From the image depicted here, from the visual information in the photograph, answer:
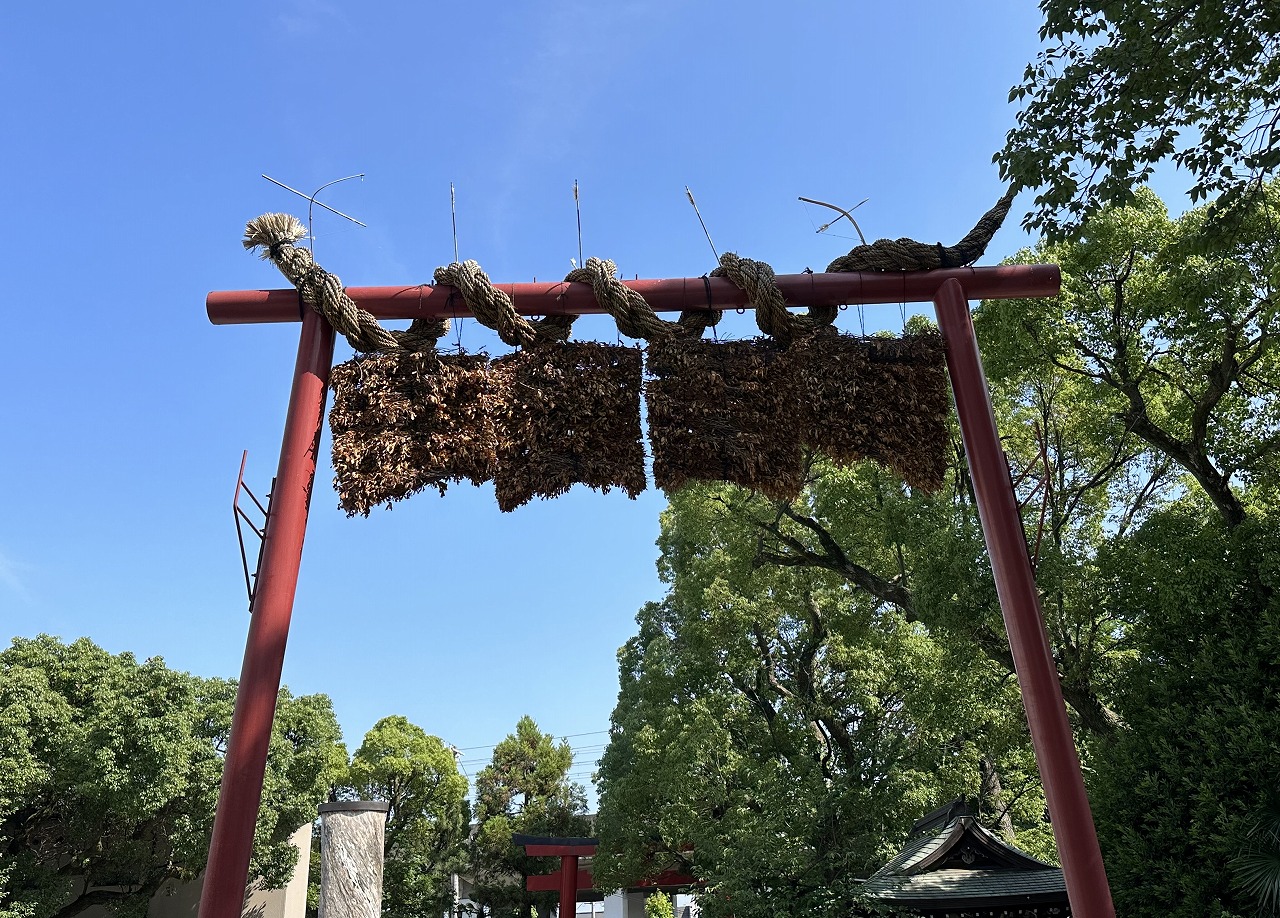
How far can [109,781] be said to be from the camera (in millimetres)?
14359

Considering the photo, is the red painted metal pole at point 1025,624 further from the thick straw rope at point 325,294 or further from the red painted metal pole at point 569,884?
the red painted metal pole at point 569,884

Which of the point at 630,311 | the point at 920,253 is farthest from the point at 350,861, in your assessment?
the point at 920,253

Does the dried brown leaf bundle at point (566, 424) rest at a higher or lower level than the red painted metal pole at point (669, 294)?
lower

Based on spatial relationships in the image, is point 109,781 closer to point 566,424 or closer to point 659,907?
point 659,907

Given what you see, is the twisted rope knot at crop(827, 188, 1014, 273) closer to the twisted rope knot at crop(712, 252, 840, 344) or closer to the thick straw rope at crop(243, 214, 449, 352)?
the twisted rope knot at crop(712, 252, 840, 344)

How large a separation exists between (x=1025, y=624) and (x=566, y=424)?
1.88m

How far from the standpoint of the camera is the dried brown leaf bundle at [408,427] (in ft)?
11.6

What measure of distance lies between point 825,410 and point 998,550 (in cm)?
85

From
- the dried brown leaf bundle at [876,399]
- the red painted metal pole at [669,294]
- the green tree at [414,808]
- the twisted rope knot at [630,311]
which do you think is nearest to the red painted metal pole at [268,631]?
the red painted metal pole at [669,294]

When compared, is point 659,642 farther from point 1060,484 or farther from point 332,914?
point 332,914

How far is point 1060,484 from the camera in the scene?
10.9 meters

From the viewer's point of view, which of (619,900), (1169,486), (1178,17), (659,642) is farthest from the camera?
(619,900)

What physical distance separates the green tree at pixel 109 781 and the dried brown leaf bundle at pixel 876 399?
14.3m

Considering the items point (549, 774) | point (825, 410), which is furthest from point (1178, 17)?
point (549, 774)
